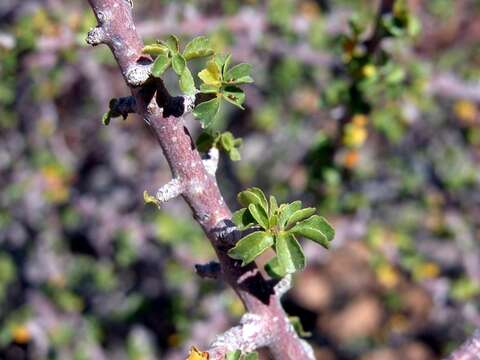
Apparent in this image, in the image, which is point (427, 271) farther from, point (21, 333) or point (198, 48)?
point (198, 48)

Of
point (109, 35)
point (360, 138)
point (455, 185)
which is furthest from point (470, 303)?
point (109, 35)

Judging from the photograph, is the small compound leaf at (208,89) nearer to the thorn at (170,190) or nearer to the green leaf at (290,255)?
Answer: the thorn at (170,190)

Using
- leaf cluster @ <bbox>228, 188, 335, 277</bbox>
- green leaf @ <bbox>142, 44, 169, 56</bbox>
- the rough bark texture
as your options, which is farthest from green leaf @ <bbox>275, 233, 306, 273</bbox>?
green leaf @ <bbox>142, 44, 169, 56</bbox>

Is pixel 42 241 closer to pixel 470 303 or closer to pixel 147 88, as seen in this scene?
pixel 470 303

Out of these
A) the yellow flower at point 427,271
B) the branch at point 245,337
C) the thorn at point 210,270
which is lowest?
the branch at point 245,337

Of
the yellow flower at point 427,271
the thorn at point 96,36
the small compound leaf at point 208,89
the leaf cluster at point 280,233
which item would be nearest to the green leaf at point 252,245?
the leaf cluster at point 280,233

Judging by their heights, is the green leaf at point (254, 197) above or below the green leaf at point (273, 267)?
above
